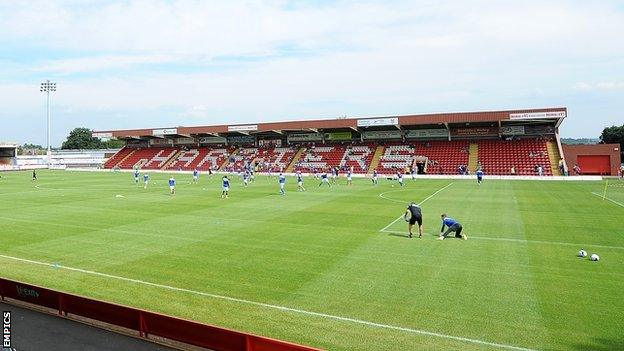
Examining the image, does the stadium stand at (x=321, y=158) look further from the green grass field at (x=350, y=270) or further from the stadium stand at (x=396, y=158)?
the green grass field at (x=350, y=270)

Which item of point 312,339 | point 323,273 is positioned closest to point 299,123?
point 323,273

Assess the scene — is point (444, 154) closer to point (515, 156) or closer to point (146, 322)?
point (515, 156)

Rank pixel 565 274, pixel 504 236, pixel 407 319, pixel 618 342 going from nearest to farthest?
pixel 618 342 → pixel 407 319 → pixel 565 274 → pixel 504 236

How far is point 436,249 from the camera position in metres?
18.2

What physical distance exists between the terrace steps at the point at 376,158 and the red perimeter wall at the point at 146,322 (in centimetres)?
5700

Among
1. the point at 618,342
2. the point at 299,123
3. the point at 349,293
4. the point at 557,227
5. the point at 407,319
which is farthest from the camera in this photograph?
the point at 299,123

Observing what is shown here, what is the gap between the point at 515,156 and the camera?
203ft

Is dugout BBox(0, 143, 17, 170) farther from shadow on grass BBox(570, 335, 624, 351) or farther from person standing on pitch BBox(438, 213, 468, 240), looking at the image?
shadow on grass BBox(570, 335, 624, 351)

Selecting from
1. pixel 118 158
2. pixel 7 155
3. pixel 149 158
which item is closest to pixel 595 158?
pixel 149 158

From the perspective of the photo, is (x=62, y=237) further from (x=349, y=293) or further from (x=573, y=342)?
(x=573, y=342)

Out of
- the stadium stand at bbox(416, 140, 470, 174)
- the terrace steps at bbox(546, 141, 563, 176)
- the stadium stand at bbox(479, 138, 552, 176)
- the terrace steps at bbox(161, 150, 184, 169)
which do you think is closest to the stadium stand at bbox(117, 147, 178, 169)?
the terrace steps at bbox(161, 150, 184, 169)

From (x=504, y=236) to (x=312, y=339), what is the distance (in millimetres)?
13448

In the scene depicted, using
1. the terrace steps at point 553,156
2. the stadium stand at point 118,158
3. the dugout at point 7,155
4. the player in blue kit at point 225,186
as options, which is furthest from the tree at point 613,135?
the dugout at point 7,155
